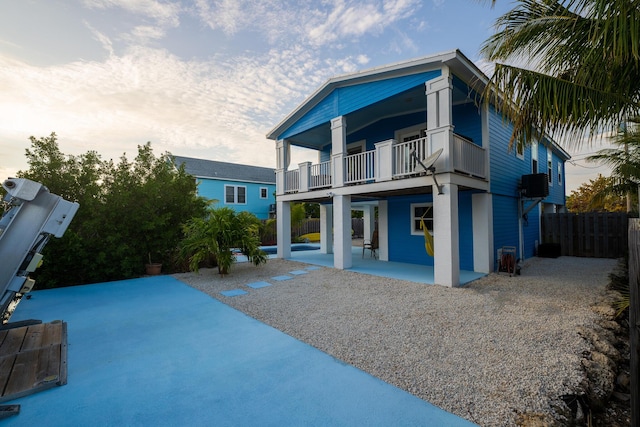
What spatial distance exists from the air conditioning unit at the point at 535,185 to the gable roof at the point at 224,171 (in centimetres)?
1801

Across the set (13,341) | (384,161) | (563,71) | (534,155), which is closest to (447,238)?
(384,161)

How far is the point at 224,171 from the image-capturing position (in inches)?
877

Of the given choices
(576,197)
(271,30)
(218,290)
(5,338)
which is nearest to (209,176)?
(271,30)

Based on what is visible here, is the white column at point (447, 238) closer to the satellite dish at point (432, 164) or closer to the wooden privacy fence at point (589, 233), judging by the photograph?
the satellite dish at point (432, 164)

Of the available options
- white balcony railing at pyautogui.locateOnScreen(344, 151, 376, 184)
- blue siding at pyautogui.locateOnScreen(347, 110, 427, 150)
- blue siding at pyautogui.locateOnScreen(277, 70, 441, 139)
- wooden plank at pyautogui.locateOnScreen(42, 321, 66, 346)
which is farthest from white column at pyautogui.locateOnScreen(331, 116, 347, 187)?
wooden plank at pyautogui.locateOnScreen(42, 321, 66, 346)

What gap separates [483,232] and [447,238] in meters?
2.50

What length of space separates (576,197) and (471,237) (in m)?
20.9

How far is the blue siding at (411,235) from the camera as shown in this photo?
8.93 meters

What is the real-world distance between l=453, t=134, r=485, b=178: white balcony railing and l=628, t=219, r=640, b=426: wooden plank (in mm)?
5397

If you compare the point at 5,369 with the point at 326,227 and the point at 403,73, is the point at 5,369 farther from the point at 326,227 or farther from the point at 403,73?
the point at 326,227

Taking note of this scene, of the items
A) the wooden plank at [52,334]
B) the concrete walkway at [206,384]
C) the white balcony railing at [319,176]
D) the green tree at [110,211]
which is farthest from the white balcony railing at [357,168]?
the wooden plank at [52,334]

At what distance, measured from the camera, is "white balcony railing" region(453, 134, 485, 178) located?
710 cm

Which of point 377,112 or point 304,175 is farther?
point 304,175

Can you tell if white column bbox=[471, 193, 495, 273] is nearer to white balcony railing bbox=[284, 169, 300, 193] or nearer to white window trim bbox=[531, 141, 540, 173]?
white window trim bbox=[531, 141, 540, 173]
